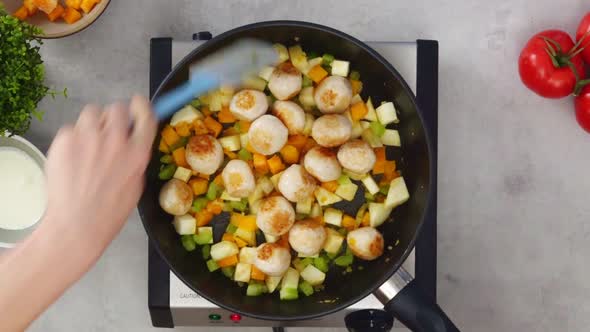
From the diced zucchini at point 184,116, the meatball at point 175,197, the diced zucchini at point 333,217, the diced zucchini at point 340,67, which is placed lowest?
the diced zucchini at point 333,217

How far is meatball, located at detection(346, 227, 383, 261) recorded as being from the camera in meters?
1.16

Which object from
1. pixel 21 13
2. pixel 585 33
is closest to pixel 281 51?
pixel 21 13

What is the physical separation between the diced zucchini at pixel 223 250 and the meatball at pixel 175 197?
0.09 m

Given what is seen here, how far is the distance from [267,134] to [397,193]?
0.83ft

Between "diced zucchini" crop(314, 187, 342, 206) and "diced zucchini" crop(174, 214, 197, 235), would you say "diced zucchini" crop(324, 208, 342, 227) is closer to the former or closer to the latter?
"diced zucchini" crop(314, 187, 342, 206)

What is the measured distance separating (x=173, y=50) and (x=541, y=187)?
785mm

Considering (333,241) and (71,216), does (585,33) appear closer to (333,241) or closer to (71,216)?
(333,241)

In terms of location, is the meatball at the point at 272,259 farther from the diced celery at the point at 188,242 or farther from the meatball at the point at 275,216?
the diced celery at the point at 188,242

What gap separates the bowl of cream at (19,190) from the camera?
50.1 inches

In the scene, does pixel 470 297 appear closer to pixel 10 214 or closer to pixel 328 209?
pixel 328 209

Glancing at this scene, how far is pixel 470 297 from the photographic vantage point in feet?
4.54

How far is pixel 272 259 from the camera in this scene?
Result: 1155 mm

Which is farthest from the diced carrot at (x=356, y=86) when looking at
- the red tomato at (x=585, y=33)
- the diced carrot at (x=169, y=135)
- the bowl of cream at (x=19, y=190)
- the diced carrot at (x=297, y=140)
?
the bowl of cream at (x=19, y=190)

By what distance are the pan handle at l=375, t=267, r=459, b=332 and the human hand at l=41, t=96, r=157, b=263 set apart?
1.46 feet
